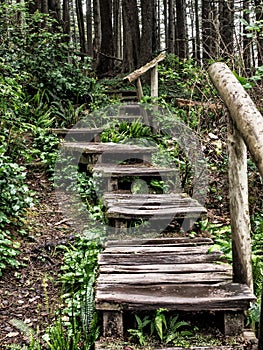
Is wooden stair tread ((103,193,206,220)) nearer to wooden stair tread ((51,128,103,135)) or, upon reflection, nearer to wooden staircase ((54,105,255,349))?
wooden staircase ((54,105,255,349))

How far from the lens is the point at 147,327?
2551 mm

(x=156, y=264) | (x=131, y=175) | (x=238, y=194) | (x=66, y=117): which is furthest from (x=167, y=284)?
(x=66, y=117)

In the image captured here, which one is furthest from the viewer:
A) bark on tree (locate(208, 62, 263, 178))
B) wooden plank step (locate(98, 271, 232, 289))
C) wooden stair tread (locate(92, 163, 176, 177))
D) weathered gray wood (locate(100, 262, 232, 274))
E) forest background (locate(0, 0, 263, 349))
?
wooden stair tread (locate(92, 163, 176, 177))

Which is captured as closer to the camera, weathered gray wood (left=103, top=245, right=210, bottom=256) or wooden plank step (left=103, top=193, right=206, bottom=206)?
weathered gray wood (left=103, top=245, right=210, bottom=256)

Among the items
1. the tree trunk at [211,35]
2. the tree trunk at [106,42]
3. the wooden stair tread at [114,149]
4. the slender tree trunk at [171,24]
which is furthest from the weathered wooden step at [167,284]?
the slender tree trunk at [171,24]

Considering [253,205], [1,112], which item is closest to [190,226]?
[253,205]

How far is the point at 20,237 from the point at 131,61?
8533mm

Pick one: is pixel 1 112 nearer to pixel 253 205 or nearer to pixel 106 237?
pixel 106 237

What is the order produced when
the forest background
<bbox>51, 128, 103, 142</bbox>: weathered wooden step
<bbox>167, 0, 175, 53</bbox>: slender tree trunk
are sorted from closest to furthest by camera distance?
1. the forest background
2. <bbox>51, 128, 103, 142</bbox>: weathered wooden step
3. <bbox>167, 0, 175, 53</bbox>: slender tree trunk

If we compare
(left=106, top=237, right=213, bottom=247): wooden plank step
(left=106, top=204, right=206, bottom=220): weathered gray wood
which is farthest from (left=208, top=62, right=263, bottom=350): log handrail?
(left=106, top=204, right=206, bottom=220): weathered gray wood

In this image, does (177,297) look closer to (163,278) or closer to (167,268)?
(163,278)

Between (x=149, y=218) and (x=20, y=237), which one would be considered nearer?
(x=149, y=218)

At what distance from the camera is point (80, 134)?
22.9 feet

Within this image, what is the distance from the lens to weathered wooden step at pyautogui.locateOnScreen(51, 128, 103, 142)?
6785 millimetres
